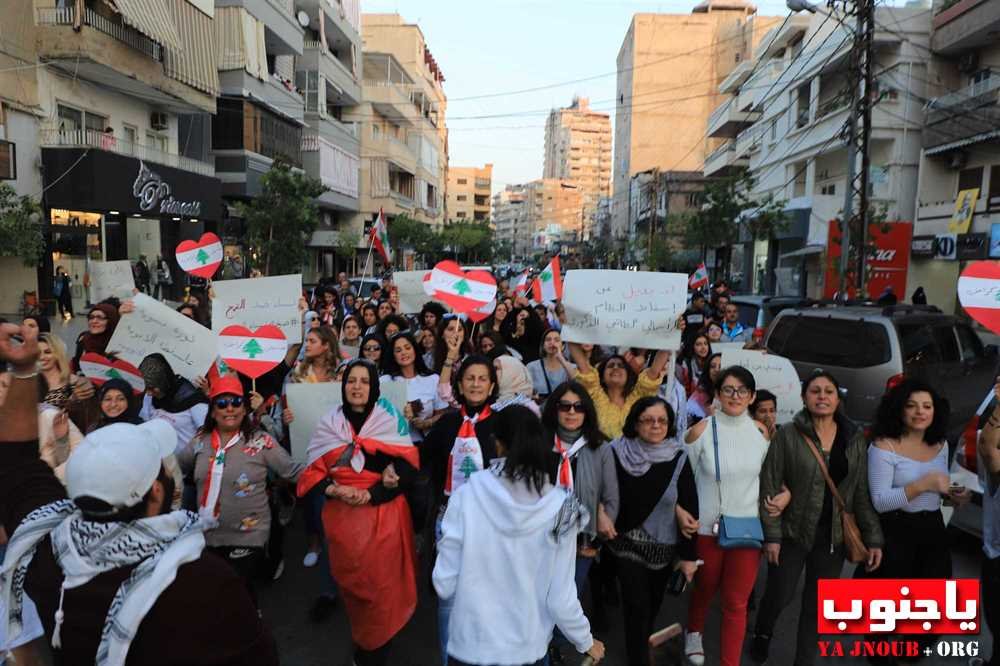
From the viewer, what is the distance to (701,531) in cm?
367

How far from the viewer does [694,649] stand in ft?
12.6

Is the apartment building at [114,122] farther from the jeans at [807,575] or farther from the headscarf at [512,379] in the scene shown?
the jeans at [807,575]

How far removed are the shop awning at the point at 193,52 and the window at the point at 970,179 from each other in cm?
2541

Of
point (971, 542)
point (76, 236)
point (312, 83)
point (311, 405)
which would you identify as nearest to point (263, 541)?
point (311, 405)

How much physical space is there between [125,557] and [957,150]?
1059 inches

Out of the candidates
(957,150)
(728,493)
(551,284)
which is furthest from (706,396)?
(957,150)

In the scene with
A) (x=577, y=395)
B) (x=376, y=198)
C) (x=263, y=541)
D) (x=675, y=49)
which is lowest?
(x=263, y=541)

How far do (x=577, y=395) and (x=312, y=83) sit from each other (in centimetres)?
3314

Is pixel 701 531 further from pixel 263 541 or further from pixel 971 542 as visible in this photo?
pixel 971 542

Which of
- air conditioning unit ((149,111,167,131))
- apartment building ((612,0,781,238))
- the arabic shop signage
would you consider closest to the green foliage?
the arabic shop signage

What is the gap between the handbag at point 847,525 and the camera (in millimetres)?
3666

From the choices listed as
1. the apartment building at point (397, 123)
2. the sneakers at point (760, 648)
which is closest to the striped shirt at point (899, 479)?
the sneakers at point (760, 648)

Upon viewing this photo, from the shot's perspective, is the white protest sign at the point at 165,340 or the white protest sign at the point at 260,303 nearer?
the white protest sign at the point at 165,340

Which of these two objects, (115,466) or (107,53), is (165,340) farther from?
(107,53)
